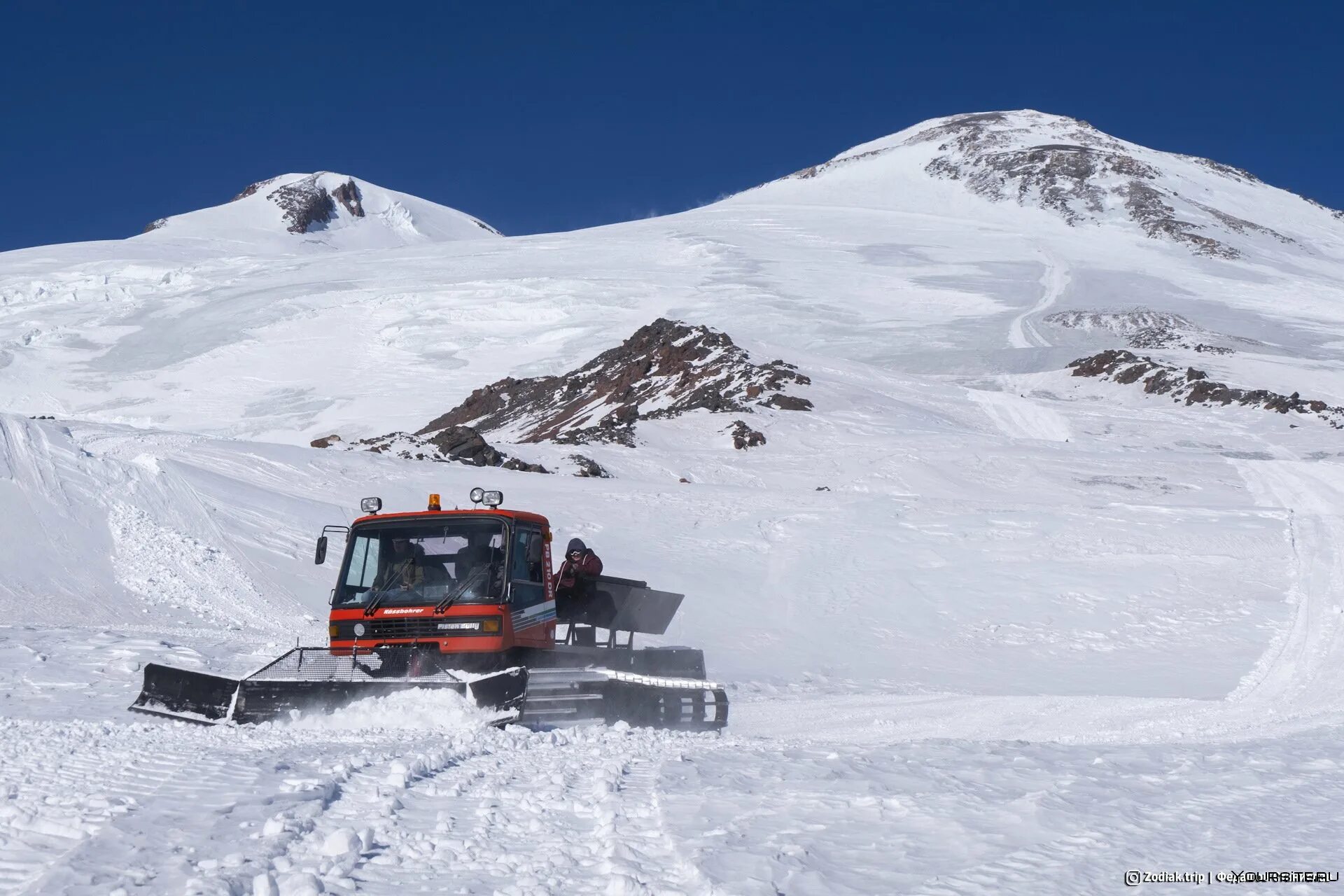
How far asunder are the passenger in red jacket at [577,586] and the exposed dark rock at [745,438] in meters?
19.4

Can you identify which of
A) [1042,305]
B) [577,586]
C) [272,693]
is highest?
[1042,305]

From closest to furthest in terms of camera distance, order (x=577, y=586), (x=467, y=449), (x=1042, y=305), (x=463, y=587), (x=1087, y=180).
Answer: (x=463, y=587)
(x=577, y=586)
(x=467, y=449)
(x=1042, y=305)
(x=1087, y=180)

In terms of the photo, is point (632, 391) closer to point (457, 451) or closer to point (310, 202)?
point (457, 451)

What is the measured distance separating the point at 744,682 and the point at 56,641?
6648 mm

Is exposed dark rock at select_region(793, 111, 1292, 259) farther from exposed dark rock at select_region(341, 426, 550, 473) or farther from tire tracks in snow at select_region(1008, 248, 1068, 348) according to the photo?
exposed dark rock at select_region(341, 426, 550, 473)

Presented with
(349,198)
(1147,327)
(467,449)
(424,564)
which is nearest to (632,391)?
(467,449)

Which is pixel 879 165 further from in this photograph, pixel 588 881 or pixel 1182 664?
pixel 588 881

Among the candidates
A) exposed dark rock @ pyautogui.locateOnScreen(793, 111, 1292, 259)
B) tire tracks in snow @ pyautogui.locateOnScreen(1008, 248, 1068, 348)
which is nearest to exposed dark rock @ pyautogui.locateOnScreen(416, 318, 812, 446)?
tire tracks in snow @ pyautogui.locateOnScreen(1008, 248, 1068, 348)

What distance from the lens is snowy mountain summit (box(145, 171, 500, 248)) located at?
396ft

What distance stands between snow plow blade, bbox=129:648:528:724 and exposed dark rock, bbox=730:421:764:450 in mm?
22156

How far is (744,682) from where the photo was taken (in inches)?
493

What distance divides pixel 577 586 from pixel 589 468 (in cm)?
1554

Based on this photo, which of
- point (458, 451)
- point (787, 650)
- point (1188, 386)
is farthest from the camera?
point (1188, 386)

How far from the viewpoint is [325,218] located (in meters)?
136
